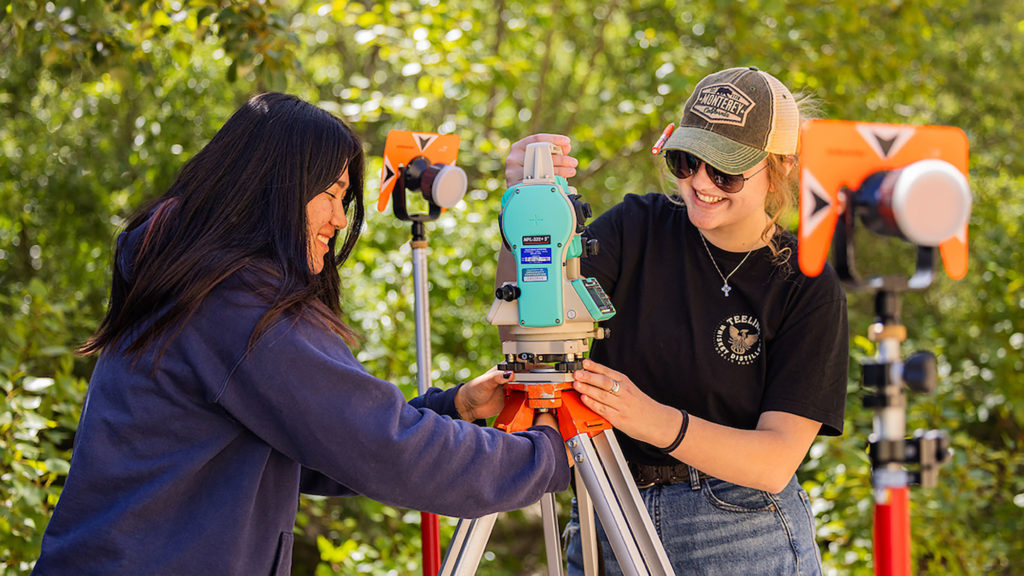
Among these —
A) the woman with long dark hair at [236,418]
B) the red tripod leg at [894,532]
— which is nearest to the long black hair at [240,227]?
the woman with long dark hair at [236,418]

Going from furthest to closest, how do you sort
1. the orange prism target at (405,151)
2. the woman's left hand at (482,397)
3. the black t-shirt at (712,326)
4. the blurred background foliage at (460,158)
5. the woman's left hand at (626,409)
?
1. the blurred background foliage at (460,158)
2. the orange prism target at (405,151)
3. the woman's left hand at (482,397)
4. the black t-shirt at (712,326)
5. the woman's left hand at (626,409)

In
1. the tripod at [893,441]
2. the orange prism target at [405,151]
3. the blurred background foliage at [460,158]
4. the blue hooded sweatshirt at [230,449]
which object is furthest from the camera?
the blurred background foliage at [460,158]

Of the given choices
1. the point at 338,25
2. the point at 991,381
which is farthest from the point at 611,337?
the point at 338,25

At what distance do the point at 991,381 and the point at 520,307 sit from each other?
3.93 meters

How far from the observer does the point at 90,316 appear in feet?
14.6

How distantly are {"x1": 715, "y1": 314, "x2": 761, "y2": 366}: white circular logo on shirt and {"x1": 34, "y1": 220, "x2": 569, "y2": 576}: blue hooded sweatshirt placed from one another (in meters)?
0.69

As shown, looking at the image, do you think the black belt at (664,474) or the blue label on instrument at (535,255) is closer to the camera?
the blue label on instrument at (535,255)

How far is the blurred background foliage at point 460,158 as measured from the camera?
11.3 ft

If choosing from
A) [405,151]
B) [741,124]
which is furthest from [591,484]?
[405,151]

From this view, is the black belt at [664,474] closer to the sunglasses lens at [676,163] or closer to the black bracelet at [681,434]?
the black bracelet at [681,434]

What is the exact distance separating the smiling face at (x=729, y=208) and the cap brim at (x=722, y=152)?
4 cm

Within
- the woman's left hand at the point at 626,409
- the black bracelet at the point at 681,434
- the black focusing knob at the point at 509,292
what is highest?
the black focusing knob at the point at 509,292

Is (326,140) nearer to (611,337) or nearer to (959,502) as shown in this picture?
(611,337)

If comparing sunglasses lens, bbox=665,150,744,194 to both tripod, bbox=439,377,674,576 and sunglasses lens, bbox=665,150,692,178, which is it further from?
tripod, bbox=439,377,674,576
